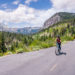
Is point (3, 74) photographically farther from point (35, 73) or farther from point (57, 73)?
point (57, 73)

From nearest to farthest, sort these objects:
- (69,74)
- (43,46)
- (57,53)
→ (69,74)
(57,53)
(43,46)

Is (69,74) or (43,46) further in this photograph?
(43,46)

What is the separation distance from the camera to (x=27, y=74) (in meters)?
6.98

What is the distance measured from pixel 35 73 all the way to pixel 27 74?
40 cm

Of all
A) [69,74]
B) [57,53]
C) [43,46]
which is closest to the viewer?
[69,74]

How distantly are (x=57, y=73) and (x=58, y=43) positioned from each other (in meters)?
7.17

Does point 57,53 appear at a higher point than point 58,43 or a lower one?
lower

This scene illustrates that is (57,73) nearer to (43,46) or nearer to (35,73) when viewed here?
(35,73)

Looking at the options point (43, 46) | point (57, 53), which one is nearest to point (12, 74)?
point (57, 53)

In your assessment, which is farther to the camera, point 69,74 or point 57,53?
point 57,53

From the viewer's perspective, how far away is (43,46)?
21688 millimetres

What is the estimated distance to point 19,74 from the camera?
698cm

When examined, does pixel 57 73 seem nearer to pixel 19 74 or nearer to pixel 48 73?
pixel 48 73

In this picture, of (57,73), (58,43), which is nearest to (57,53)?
(58,43)
